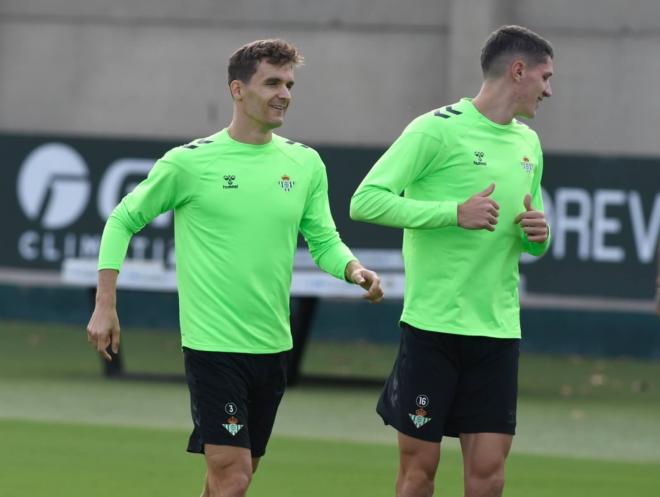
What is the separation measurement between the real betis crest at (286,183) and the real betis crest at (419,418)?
1039 millimetres

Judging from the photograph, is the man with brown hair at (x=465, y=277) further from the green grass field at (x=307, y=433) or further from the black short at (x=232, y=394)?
the green grass field at (x=307, y=433)

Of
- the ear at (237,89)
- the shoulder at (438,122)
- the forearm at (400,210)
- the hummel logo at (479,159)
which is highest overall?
the ear at (237,89)

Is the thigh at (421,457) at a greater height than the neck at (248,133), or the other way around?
the neck at (248,133)

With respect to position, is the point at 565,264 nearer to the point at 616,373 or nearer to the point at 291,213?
the point at 616,373

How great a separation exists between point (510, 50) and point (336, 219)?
8.89 meters

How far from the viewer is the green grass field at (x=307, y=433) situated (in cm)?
998

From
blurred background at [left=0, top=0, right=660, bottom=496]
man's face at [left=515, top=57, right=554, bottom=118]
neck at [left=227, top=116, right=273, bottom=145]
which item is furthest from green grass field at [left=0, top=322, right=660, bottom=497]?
man's face at [left=515, top=57, right=554, bottom=118]

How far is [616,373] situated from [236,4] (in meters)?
6.29

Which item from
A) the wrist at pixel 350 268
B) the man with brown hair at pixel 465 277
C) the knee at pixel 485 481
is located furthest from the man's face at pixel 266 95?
the knee at pixel 485 481

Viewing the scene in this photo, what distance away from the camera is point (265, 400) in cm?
724

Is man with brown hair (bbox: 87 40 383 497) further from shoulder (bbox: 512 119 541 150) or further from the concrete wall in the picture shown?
the concrete wall

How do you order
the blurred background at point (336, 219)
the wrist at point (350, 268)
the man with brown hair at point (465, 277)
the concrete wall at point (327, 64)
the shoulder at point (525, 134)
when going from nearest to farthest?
the wrist at point (350, 268) < the man with brown hair at point (465, 277) < the shoulder at point (525, 134) < the blurred background at point (336, 219) < the concrete wall at point (327, 64)

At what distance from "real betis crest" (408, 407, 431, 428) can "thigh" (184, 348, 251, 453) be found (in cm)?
70

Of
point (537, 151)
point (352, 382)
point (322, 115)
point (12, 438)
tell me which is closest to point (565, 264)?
point (352, 382)
